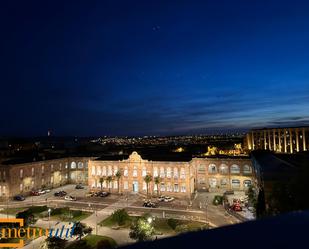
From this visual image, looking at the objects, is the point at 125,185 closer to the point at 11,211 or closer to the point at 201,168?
the point at 201,168

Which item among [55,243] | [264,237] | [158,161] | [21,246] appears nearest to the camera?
[264,237]

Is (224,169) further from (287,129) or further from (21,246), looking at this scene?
(287,129)

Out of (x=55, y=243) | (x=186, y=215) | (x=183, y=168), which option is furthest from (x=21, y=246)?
(x=183, y=168)

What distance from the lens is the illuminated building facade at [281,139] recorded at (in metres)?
115

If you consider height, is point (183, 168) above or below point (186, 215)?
above

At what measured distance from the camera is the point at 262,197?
3794 centimetres

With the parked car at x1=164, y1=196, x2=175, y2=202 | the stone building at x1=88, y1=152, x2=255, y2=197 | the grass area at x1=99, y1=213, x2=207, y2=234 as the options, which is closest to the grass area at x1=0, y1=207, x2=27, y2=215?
the grass area at x1=99, y1=213, x2=207, y2=234

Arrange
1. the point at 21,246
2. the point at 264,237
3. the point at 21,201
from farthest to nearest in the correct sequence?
the point at 21,201, the point at 21,246, the point at 264,237

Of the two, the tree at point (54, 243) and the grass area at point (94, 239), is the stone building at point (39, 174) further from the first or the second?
the tree at point (54, 243)

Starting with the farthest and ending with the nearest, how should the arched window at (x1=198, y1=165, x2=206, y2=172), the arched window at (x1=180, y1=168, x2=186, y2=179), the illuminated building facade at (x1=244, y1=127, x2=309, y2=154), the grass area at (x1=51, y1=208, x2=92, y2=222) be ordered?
1. the illuminated building facade at (x1=244, y1=127, x2=309, y2=154)
2. the arched window at (x1=198, y1=165, x2=206, y2=172)
3. the arched window at (x1=180, y1=168, x2=186, y2=179)
4. the grass area at (x1=51, y1=208, x2=92, y2=222)

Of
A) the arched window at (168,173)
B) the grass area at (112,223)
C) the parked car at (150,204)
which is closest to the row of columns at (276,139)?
the arched window at (168,173)

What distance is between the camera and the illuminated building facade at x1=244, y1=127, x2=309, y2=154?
115 meters

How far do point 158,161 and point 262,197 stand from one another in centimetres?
2979

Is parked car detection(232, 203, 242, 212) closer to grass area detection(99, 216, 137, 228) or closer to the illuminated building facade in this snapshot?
grass area detection(99, 216, 137, 228)
